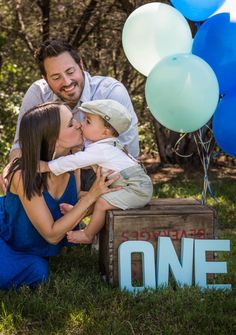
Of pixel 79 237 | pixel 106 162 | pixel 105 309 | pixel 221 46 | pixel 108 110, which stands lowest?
pixel 105 309

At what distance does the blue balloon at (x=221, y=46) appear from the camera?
3.40m

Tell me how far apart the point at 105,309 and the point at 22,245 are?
73 centimetres

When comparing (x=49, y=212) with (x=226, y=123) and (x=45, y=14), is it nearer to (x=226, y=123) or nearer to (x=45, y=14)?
(x=226, y=123)

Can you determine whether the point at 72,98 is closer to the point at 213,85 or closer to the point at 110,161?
the point at 110,161

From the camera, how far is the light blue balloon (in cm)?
355

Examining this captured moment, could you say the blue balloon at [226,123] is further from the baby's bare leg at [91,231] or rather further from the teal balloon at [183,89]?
the baby's bare leg at [91,231]

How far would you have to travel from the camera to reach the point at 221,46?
342 centimetres

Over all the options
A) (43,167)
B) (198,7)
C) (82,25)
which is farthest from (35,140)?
(82,25)

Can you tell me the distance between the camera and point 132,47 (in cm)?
360

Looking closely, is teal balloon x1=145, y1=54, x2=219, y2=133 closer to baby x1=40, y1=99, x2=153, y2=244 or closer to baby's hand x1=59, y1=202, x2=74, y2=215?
baby x1=40, y1=99, x2=153, y2=244

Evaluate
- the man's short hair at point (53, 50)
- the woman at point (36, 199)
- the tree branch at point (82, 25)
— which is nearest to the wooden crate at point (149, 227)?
the woman at point (36, 199)

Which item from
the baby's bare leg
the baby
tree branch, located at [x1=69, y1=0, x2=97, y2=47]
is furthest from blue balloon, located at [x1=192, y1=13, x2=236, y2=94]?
tree branch, located at [x1=69, y1=0, x2=97, y2=47]

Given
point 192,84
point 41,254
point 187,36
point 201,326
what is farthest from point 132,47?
point 201,326

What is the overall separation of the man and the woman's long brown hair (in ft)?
2.24
